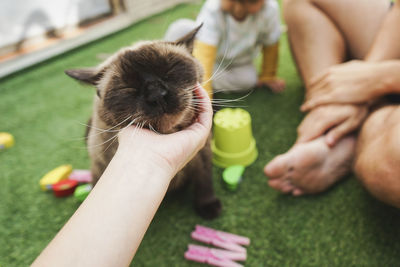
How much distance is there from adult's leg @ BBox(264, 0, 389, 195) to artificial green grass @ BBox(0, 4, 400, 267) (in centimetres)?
8

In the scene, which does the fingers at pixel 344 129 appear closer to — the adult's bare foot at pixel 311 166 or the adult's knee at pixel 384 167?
the adult's bare foot at pixel 311 166

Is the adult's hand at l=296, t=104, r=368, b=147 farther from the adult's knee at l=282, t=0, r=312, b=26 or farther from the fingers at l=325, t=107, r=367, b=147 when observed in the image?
the adult's knee at l=282, t=0, r=312, b=26

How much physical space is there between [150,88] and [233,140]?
580 millimetres

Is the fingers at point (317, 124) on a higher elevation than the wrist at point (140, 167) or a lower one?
lower

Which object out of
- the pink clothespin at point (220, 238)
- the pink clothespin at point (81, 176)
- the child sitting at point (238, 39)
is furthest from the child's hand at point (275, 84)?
the pink clothespin at point (81, 176)

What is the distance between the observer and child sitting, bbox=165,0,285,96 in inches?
54.7

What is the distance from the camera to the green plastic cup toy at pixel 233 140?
1.12m

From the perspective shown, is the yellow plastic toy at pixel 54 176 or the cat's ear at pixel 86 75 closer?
the cat's ear at pixel 86 75

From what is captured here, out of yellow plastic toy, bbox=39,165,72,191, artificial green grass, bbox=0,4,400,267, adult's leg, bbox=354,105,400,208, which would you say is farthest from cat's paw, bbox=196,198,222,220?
yellow plastic toy, bbox=39,165,72,191

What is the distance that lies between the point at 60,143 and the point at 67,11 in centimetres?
167

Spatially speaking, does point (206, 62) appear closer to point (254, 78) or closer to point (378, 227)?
point (254, 78)

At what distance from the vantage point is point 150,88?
0.62 metres

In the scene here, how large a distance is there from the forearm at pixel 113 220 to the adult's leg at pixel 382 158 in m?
0.56

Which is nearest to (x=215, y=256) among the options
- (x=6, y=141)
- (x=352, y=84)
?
(x=352, y=84)
